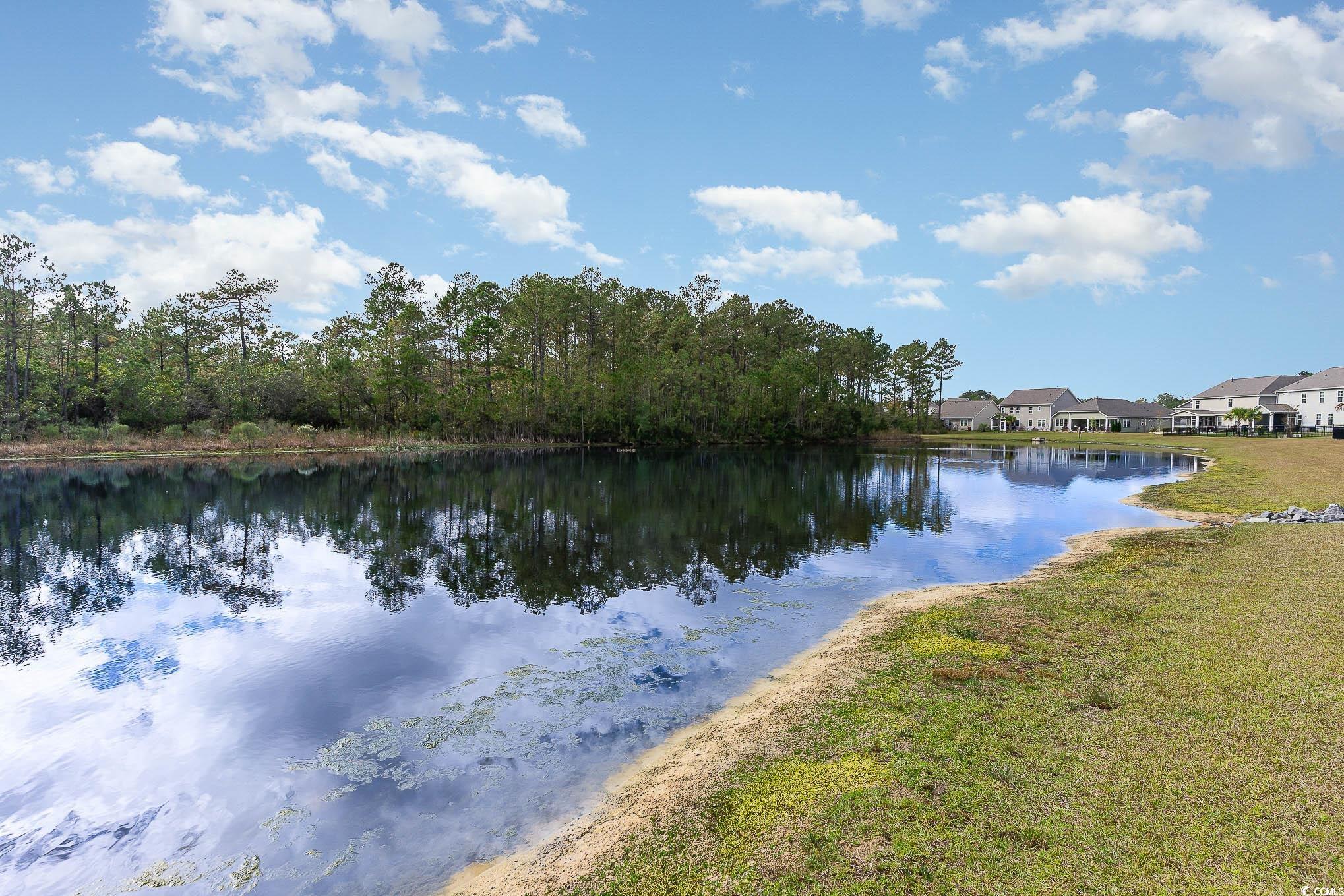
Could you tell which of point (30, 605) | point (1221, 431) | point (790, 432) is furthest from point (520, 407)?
point (1221, 431)

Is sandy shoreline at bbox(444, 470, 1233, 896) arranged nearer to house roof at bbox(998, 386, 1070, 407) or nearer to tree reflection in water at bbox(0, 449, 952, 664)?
tree reflection in water at bbox(0, 449, 952, 664)

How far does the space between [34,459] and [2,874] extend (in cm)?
5100

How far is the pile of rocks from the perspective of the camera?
1631 cm

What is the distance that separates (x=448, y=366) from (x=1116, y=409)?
317 feet

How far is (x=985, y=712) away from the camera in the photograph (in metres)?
6.33

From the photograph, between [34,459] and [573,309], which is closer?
[34,459]

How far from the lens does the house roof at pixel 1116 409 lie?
309 feet

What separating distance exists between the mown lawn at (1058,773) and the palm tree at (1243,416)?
287ft

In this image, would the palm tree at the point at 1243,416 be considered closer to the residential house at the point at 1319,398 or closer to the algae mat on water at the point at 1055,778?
the residential house at the point at 1319,398

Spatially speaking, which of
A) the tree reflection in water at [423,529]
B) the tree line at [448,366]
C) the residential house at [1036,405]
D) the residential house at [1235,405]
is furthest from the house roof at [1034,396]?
the tree reflection in water at [423,529]

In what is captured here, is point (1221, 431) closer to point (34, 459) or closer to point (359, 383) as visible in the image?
point (359, 383)

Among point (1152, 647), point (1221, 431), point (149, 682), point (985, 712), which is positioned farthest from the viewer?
point (1221, 431)

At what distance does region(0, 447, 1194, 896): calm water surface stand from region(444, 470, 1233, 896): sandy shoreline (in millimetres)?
289

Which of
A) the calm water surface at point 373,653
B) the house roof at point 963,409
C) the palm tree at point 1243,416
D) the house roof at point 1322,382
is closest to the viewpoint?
the calm water surface at point 373,653
